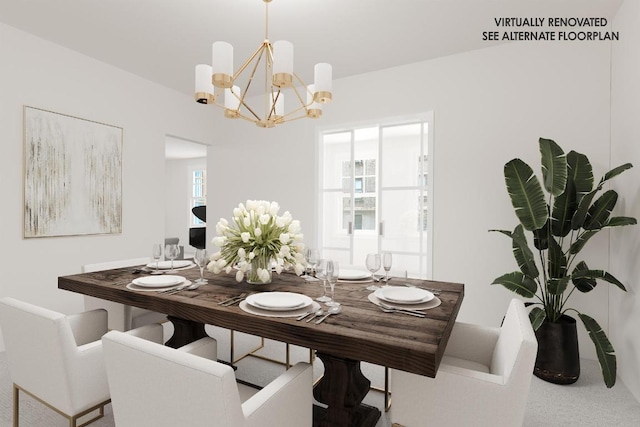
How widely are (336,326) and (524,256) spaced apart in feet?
6.10


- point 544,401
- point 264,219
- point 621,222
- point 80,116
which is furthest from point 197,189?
point 621,222

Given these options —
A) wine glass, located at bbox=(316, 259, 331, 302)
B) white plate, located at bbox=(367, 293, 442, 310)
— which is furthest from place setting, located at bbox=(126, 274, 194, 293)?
white plate, located at bbox=(367, 293, 442, 310)

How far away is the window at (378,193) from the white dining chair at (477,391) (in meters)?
2.11

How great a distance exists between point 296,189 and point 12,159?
104 inches

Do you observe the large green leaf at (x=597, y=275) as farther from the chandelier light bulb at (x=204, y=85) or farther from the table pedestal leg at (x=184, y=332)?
the chandelier light bulb at (x=204, y=85)

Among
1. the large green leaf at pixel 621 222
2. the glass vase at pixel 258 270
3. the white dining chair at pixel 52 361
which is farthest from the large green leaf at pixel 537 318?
the white dining chair at pixel 52 361

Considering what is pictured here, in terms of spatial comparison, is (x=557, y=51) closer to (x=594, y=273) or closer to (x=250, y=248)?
(x=594, y=273)

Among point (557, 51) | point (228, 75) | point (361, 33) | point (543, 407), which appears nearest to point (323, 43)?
point (361, 33)

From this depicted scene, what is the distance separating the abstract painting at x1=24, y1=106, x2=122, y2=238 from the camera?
9.86 ft

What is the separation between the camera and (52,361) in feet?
4.61

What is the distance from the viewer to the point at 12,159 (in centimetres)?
289

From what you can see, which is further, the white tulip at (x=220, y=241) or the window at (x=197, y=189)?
the window at (x=197, y=189)

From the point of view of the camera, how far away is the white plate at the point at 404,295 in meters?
1.52

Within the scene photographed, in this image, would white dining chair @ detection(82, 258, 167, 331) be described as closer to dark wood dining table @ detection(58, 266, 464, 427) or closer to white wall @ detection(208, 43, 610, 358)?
dark wood dining table @ detection(58, 266, 464, 427)
